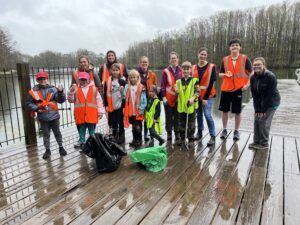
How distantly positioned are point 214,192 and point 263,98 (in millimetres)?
2122

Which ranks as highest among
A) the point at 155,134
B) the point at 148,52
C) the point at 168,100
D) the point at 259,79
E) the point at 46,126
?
the point at 148,52

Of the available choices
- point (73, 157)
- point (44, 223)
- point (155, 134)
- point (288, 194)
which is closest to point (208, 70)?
point (155, 134)

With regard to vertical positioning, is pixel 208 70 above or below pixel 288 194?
above

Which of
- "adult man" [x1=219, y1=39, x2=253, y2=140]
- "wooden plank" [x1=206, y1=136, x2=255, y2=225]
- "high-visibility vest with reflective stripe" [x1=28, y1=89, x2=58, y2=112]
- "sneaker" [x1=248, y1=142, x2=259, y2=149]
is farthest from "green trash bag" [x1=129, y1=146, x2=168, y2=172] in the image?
"adult man" [x1=219, y1=39, x2=253, y2=140]

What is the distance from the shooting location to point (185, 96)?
161 inches

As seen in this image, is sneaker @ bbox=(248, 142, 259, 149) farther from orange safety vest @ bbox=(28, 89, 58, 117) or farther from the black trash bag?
orange safety vest @ bbox=(28, 89, 58, 117)

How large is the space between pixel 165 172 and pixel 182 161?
0.47 meters

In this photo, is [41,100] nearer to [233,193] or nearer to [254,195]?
[233,193]

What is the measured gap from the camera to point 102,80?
4.55 metres

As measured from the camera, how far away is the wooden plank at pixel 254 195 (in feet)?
7.23

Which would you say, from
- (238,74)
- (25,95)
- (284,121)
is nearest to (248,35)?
(284,121)

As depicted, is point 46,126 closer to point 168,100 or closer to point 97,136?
point 97,136

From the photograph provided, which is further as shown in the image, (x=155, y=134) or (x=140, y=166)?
(x=155, y=134)

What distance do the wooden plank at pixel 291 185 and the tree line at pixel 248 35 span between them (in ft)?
130
